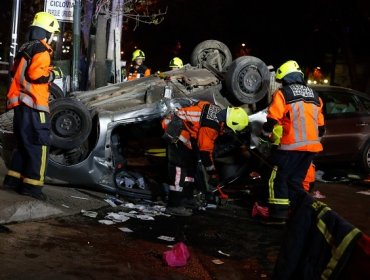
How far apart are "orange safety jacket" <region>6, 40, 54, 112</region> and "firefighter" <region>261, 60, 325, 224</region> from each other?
2.33 m

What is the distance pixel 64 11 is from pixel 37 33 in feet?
13.0

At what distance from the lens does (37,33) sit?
18.6 feet

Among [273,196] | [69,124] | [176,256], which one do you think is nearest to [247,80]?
[273,196]

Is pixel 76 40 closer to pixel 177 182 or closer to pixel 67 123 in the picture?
pixel 67 123

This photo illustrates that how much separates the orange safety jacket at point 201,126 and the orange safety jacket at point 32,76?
1.42 m

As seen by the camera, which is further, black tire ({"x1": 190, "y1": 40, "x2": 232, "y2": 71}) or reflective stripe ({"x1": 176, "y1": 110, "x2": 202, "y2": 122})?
black tire ({"x1": 190, "y1": 40, "x2": 232, "y2": 71})

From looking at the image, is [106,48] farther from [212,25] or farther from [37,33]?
[212,25]

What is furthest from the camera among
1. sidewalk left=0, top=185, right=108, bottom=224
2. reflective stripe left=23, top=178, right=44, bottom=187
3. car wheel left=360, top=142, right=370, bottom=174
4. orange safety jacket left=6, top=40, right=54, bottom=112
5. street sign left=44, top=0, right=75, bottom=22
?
street sign left=44, top=0, right=75, bottom=22

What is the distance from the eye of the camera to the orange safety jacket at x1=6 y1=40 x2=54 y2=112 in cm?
552

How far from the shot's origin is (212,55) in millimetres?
8523

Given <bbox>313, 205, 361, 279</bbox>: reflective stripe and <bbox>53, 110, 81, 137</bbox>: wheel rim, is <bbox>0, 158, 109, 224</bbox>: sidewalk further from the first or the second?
<bbox>313, 205, 361, 279</bbox>: reflective stripe

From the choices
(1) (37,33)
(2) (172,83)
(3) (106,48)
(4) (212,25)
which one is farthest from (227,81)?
(4) (212,25)

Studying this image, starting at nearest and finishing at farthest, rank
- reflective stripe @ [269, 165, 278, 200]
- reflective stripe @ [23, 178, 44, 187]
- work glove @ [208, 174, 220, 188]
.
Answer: reflective stripe @ [23, 178, 44, 187] → reflective stripe @ [269, 165, 278, 200] → work glove @ [208, 174, 220, 188]

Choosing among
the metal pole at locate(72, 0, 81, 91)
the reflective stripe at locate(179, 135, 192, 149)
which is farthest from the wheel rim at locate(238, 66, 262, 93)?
the metal pole at locate(72, 0, 81, 91)
